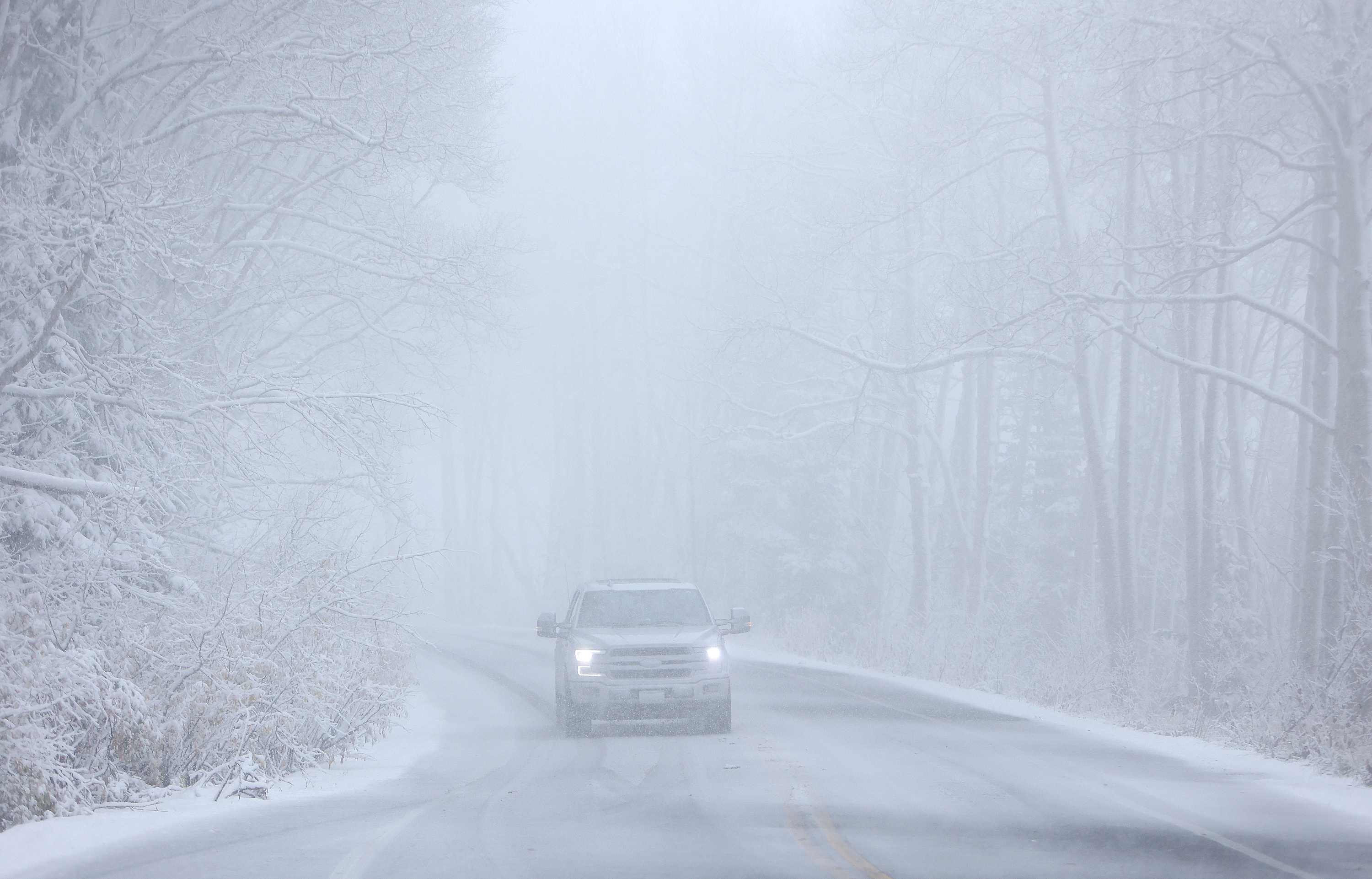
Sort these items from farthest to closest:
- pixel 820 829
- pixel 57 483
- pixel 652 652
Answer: pixel 652 652
pixel 57 483
pixel 820 829

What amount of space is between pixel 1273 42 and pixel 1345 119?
5.40ft

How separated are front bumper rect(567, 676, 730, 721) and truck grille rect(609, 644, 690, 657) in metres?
0.31

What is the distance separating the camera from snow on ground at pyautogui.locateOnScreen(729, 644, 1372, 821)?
11.1 m

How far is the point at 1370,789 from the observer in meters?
11.2

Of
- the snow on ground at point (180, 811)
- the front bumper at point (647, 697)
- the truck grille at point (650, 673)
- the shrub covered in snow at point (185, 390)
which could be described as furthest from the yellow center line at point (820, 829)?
the shrub covered in snow at point (185, 390)

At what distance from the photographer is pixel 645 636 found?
51.6ft

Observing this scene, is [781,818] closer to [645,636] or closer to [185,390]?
[645,636]

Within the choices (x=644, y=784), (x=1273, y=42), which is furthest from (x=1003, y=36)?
(x=644, y=784)

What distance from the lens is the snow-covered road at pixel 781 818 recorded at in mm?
8258

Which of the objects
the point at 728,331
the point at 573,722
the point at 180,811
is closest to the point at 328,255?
the point at 728,331

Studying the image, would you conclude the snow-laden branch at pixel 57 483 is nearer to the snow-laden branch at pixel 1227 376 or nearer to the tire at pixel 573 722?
the tire at pixel 573 722

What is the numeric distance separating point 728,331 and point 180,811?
1723 cm

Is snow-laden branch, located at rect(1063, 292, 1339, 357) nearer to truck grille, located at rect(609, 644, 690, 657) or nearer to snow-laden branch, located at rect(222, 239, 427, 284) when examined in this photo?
truck grille, located at rect(609, 644, 690, 657)

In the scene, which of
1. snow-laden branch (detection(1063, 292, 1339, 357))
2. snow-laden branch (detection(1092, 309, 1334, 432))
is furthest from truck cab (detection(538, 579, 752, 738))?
snow-laden branch (detection(1092, 309, 1334, 432))
